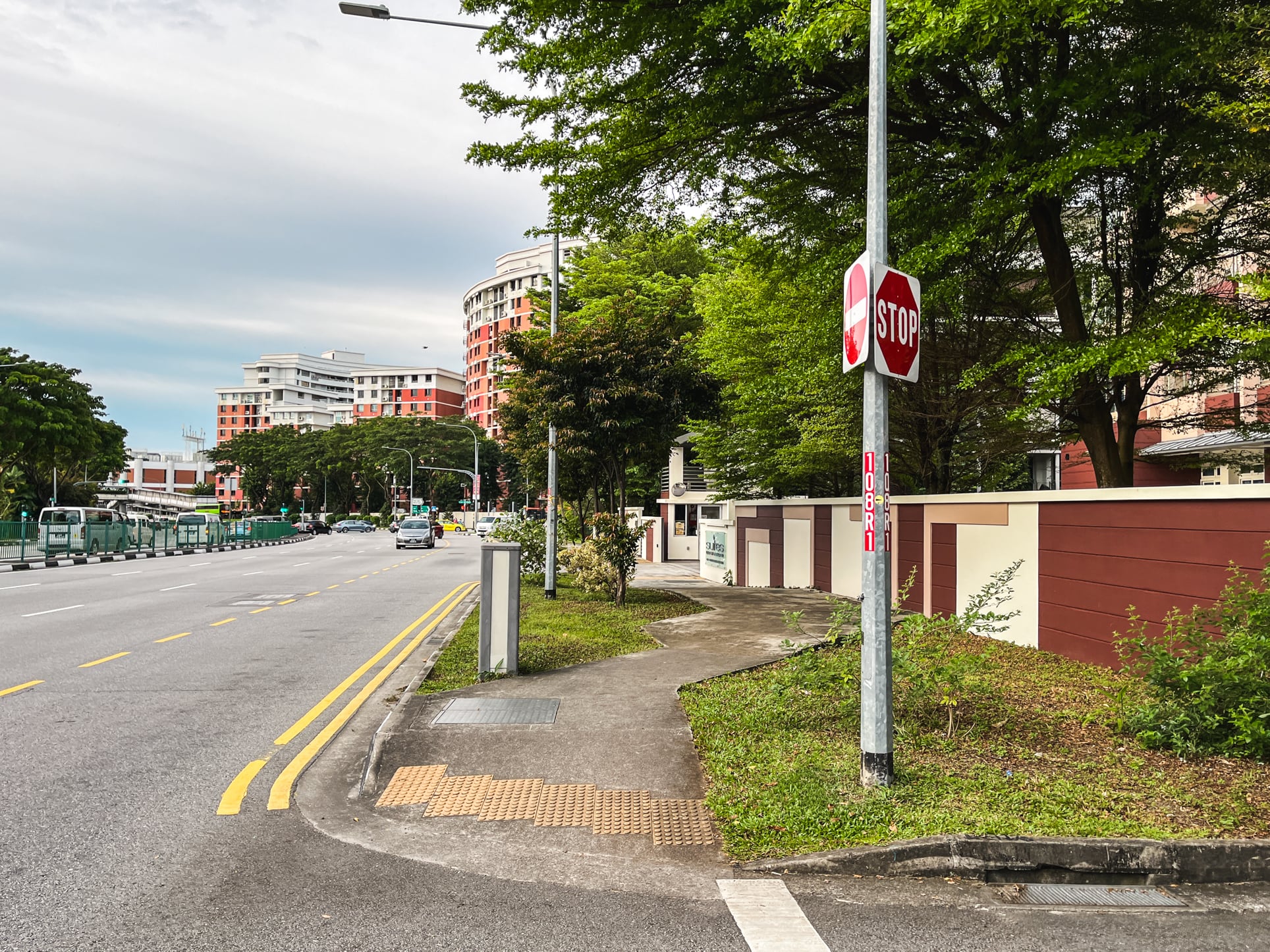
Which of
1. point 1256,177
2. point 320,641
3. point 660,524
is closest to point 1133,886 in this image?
point 1256,177

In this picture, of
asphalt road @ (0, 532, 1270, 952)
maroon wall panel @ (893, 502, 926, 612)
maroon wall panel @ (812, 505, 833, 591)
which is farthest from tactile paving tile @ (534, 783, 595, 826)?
maroon wall panel @ (812, 505, 833, 591)

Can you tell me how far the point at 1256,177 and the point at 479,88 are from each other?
927 centimetres

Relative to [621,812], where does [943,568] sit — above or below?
above

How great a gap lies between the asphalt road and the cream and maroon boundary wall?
4120 mm

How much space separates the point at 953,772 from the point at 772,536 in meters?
→ 16.0

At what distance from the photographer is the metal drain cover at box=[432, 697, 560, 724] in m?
7.44

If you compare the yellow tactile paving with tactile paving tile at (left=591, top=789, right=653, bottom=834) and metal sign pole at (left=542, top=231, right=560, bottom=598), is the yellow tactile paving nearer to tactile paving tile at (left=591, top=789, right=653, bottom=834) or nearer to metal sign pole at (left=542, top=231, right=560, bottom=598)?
tactile paving tile at (left=591, top=789, right=653, bottom=834)

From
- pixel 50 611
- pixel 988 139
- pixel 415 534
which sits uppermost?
pixel 988 139

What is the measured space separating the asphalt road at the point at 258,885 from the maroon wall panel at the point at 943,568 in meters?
7.71

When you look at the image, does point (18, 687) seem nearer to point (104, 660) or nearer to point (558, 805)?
point (104, 660)

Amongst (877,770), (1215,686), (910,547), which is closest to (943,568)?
(910,547)

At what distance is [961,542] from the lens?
12336 millimetres

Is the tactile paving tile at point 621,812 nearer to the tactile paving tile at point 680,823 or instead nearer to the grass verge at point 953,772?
the tactile paving tile at point 680,823

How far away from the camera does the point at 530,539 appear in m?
21.2
